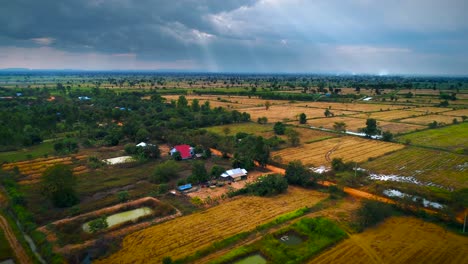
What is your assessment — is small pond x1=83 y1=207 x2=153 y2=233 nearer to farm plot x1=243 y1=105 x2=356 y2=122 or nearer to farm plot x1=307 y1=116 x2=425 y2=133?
farm plot x1=307 y1=116 x2=425 y2=133

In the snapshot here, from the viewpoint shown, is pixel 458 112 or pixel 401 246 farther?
pixel 458 112

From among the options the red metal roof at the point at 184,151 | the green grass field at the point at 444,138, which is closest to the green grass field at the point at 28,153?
the red metal roof at the point at 184,151

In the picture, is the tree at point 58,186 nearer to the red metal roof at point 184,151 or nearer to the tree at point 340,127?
the red metal roof at point 184,151

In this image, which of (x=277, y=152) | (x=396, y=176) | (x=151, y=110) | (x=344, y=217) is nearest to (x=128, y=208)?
(x=344, y=217)

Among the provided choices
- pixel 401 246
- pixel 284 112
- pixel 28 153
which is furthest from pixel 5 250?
pixel 284 112

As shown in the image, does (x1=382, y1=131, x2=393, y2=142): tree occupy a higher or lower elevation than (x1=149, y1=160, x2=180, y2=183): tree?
higher

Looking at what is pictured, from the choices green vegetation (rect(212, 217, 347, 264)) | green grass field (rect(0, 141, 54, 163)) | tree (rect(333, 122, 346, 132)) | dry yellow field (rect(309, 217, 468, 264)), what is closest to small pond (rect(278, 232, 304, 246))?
green vegetation (rect(212, 217, 347, 264))

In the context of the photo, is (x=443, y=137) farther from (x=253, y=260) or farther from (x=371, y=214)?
(x=253, y=260)
